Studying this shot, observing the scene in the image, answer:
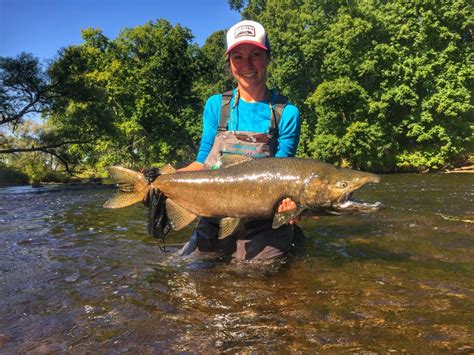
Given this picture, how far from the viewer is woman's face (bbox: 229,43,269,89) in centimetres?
466

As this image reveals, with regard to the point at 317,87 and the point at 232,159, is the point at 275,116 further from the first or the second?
the point at 317,87

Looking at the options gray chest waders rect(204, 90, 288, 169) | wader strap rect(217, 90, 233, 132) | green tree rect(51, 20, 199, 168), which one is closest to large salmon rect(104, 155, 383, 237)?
gray chest waders rect(204, 90, 288, 169)

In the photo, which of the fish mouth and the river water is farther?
the fish mouth

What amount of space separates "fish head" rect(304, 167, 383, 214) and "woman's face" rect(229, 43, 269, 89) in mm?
1540

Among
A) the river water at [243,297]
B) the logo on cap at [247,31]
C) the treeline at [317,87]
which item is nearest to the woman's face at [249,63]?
the logo on cap at [247,31]

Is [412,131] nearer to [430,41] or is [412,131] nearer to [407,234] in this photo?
[430,41]

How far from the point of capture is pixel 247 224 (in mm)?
4801

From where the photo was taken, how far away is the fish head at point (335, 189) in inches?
149

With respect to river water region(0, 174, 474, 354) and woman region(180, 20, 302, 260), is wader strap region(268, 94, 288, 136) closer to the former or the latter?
woman region(180, 20, 302, 260)

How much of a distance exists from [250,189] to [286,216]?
0.44 m

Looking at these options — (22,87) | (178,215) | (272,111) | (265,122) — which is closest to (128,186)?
(178,215)

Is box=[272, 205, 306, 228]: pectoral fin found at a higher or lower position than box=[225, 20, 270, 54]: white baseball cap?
lower

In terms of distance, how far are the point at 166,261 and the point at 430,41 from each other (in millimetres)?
31681

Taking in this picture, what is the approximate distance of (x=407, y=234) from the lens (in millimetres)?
6555
